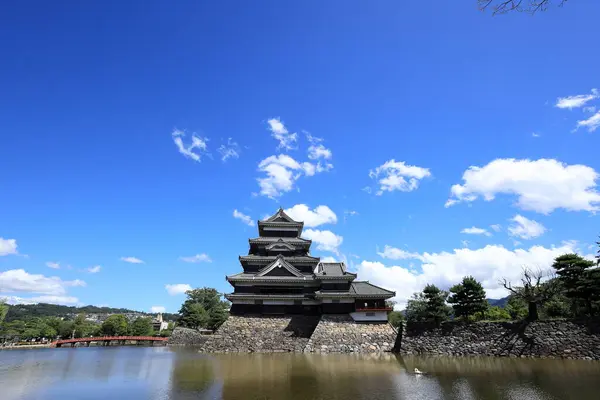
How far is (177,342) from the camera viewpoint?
108 ft

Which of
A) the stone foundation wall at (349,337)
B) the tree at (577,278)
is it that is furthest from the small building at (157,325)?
the tree at (577,278)

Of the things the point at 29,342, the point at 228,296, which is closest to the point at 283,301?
the point at 228,296

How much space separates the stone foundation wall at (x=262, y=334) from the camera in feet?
74.6

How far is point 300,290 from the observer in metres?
26.4

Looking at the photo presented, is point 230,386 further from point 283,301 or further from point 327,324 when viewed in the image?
point 283,301

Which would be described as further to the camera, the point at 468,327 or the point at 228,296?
the point at 228,296

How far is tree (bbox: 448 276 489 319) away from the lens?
20.9m

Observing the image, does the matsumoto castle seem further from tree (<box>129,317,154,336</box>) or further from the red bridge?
tree (<box>129,317,154,336</box>)

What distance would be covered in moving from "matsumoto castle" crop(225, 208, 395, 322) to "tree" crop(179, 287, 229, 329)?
1449 cm

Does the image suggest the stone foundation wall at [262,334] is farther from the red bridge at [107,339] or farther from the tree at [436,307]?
the red bridge at [107,339]

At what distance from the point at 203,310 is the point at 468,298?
33.4 metres

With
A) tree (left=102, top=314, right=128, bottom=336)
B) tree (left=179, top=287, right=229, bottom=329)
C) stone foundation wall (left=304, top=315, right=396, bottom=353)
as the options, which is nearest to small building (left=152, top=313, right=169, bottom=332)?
Answer: tree (left=102, top=314, right=128, bottom=336)

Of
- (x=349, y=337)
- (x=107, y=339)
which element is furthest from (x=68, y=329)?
(x=349, y=337)

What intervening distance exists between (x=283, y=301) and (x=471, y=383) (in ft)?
53.6
